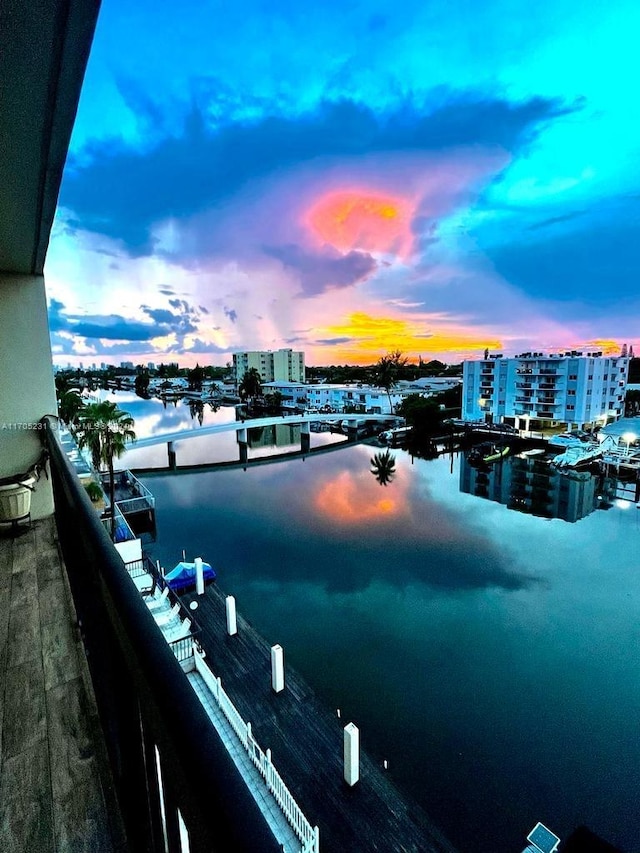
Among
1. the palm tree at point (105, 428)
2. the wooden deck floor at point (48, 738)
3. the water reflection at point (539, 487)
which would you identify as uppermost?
the wooden deck floor at point (48, 738)

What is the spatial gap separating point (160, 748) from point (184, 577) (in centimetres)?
1278

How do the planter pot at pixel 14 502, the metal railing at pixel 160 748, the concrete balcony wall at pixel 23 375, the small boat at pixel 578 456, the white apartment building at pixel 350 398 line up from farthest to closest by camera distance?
the white apartment building at pixel 350 398
the small boat at pixel 578 456
the concrete balcony wall at pixel 23 375
the planter pot at pixel 14 502
the metal railing at pixel 160 748

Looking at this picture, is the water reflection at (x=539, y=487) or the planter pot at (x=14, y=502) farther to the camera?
the water reflection at (x=539, y=487)

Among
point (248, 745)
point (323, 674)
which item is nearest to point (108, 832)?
point (248, 745)

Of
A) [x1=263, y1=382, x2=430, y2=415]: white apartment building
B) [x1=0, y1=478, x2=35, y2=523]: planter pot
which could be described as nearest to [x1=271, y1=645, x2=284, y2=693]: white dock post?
[x1=0, y1=478, x2=35, y2=523]: planter pot

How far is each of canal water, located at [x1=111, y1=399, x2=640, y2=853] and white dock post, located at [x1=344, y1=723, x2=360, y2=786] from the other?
59.8 inches

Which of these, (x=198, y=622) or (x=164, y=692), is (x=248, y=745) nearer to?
(x=198, y=622)

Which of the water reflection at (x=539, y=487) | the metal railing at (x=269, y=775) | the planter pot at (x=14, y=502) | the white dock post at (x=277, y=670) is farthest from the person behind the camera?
the water reflection at (x=539, y=487)

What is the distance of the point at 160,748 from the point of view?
0.56 meters

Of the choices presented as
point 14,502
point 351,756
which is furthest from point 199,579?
point 14,502

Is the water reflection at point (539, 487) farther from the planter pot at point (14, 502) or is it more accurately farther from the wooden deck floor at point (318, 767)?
the planter pot at point (14, 502)

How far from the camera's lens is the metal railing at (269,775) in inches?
201

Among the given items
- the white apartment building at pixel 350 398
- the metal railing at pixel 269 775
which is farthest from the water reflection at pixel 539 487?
the white apartment building at pixel 350 398

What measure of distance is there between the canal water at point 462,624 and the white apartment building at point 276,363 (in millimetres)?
56506
